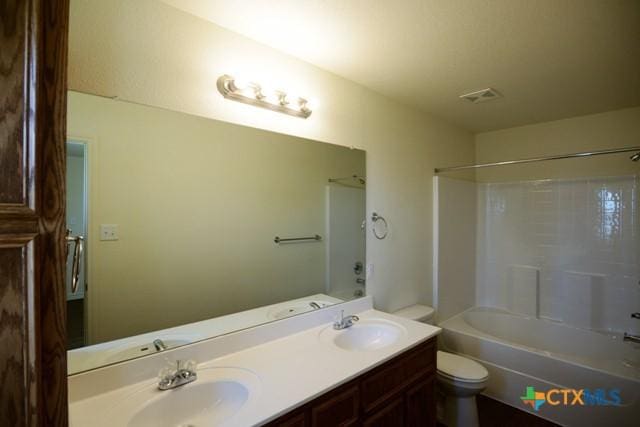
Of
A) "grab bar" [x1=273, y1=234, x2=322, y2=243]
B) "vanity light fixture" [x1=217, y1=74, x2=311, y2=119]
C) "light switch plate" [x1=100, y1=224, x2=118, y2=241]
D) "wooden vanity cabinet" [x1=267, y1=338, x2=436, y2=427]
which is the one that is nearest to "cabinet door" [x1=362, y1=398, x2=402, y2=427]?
"wooden vanity cabinet" [x1=267, y1=338, x2=436, y2=427]

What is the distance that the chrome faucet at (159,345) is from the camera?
4.21 feet

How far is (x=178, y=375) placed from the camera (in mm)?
1207

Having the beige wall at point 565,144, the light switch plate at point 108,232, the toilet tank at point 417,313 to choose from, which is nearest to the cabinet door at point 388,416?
the toilet tank at point 417,313

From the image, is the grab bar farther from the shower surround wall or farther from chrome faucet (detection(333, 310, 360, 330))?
the shower surround wall

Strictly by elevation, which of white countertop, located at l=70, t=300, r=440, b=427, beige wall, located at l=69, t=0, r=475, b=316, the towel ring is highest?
beige wall, located at l=69, t=0, r=475, b=316

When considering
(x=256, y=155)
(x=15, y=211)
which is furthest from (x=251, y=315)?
(x=15, y=211)

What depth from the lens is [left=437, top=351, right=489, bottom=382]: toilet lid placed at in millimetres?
2025

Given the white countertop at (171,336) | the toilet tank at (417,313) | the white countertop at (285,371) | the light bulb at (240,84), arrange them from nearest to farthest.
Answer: the white countertop at (285,371) → the white countertop at (171,336) → the light bulb at (240,84) → the toilet tank at (417,313)

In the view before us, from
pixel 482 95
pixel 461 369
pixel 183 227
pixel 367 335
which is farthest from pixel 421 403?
pixel 482 95

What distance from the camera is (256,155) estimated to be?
5.42 feet

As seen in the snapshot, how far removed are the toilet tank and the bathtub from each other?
38cm

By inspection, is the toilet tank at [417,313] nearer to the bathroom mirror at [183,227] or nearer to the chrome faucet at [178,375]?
the bathroom mirror at [183,227]

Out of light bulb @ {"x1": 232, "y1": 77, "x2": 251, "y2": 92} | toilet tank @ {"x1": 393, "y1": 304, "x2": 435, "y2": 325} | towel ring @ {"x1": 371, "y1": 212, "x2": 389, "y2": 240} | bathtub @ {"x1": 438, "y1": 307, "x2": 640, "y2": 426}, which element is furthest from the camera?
toilet tank @ {"x1": 393, "y1": 304, "x2": 435, "y2": 325}

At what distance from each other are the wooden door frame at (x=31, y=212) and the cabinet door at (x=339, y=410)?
0.85 metres
